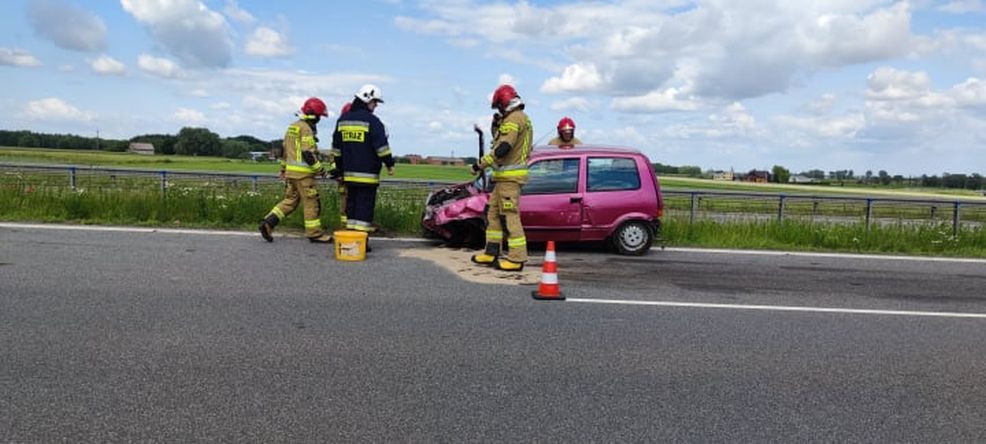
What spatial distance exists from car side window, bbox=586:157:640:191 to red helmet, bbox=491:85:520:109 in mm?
1999

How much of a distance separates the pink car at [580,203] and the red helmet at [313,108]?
204 cm

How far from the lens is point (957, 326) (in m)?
6.16

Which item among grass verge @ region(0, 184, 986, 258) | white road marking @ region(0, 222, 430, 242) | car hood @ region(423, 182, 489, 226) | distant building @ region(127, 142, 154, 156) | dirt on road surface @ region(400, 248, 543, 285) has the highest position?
distant building @ region(127, 142, 154, 156)

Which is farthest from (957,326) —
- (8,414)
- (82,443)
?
(8,414)

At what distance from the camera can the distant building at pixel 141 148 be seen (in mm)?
74438

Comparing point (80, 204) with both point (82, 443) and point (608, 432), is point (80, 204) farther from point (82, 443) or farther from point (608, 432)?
point (608, 432)

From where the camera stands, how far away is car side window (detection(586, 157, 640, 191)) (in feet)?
31.8

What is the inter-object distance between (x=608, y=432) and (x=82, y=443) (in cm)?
254

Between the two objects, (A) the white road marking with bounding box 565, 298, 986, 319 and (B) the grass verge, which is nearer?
(A) the white road marking with bounding box 565, 298, 986, 319

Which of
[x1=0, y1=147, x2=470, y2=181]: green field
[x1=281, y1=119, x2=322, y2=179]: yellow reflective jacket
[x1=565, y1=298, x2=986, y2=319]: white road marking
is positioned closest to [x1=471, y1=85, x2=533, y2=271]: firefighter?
[x1=565, y1=298, x2=986, y2=319]: white road marking

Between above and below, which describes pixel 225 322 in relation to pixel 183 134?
below

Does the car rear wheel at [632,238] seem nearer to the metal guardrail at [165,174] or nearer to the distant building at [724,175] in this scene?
the metal guardrail at [165,174]

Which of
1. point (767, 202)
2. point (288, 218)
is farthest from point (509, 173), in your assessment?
point (767, 202)

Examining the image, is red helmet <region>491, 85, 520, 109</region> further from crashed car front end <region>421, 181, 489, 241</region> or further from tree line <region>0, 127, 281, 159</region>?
tree line <region>0, 127, 281, 159</region>
